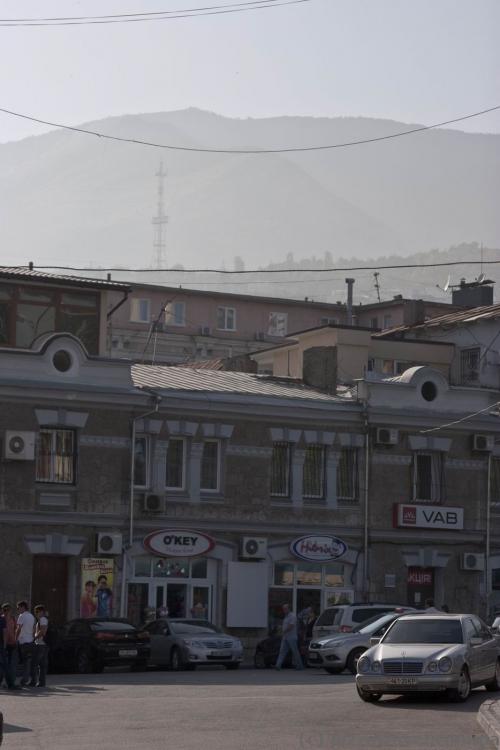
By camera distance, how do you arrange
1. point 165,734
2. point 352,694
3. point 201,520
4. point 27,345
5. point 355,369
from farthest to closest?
point 355,369 < point 27,345 < point 201,520 < point 352,694 < point 165,734

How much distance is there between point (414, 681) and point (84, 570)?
1923cm

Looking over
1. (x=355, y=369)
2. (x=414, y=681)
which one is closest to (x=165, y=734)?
(x=414, y=681)

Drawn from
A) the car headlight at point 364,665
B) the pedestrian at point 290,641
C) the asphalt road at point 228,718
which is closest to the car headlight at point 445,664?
the asphalt road at point 228,718

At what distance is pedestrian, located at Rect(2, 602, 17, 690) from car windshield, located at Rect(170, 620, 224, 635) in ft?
21.7

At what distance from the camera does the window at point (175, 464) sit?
44.8m

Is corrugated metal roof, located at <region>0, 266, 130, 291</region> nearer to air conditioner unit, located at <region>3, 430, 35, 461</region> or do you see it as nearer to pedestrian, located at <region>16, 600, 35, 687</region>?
air conditioner unit, located at <region>3, 430, 35, 461</region>

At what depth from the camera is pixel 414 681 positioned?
24906 mm

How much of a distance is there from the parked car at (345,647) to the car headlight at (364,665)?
9804 millimetres

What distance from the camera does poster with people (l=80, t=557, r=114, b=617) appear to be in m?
42.6

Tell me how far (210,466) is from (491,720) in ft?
82.1

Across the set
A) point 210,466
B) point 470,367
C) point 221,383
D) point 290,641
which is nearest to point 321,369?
point 221,383

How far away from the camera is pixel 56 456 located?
42.8m

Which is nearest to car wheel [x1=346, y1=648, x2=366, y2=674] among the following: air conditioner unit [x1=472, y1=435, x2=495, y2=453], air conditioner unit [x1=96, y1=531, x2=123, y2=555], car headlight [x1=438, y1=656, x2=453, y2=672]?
air conditioner unit [x1=96, y1=531, x2=123, y2=555]

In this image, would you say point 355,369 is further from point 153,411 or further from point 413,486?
point 153,411
